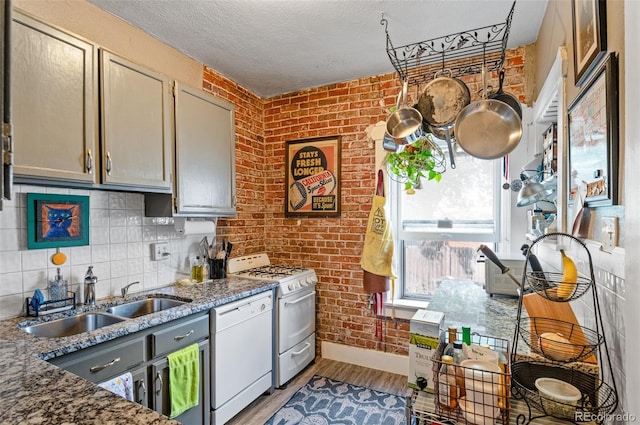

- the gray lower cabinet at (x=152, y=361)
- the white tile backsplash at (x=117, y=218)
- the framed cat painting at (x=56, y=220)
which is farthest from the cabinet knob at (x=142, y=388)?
the white tile backsplash at (x=117, y=218)

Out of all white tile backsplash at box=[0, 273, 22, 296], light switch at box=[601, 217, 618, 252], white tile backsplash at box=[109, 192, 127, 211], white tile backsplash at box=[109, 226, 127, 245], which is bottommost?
white tile backsplash at box=[0, 273, 22, 296]

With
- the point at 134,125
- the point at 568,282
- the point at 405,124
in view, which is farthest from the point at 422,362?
the point at 134,125

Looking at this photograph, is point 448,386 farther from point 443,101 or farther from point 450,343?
point 443,101

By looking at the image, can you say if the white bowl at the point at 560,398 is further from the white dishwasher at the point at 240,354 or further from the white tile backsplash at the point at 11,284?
the white tile backsplash at the point at 11,284

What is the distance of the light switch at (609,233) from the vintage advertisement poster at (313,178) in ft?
7.25

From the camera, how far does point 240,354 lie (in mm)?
2258

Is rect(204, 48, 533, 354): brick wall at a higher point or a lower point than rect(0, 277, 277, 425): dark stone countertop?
higher

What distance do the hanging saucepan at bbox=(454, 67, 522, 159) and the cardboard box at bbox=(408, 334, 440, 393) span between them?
96cm

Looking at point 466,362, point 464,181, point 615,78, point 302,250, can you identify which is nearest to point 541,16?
point 464,181

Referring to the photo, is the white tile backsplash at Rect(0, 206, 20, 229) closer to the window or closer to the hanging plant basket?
the hanging plant basket

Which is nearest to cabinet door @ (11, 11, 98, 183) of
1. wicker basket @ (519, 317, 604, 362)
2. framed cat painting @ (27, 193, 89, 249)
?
framed cat painting @ (27, 193, 89, 249)

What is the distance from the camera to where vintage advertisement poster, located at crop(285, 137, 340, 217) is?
10.3 feet

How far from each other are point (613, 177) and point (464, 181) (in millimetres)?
1955

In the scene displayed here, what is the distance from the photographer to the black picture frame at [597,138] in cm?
100
